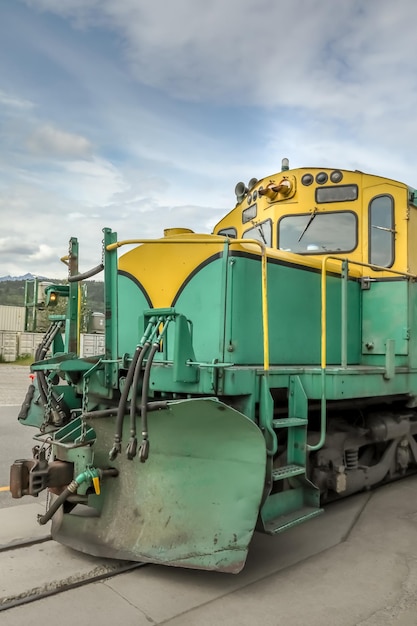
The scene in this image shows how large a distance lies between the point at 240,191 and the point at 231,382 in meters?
3.40

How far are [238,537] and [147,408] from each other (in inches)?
40.2

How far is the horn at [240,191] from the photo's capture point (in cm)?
623

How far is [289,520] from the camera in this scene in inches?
146

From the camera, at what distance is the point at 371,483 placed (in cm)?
532

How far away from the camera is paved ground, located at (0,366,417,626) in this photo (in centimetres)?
304

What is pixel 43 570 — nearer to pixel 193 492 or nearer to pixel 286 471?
pixel 193 492

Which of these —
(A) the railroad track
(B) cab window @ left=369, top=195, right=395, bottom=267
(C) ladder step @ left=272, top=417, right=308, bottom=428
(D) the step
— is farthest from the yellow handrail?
(B) cab window @ left=369, top=195, right=395, bottom=267

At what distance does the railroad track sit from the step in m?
0.97

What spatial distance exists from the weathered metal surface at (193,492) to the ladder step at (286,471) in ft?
1.14

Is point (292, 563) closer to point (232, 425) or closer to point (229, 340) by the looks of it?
point (232, 425)

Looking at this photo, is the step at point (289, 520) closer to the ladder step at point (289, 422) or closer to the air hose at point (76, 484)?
the ladder step at point (289, 422)

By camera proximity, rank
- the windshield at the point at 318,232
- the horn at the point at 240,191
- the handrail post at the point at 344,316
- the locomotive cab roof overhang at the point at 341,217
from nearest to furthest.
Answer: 1. the handrail post at the point at 344,316
2. the locomotive cab roof overhang at the point at 341,217
3. the windshield at the point at 318,232
4. the horn at the point at 240,191

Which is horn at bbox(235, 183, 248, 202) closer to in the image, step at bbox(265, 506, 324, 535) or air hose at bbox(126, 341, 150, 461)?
air hose at bbox(126, 341, 150, 461)

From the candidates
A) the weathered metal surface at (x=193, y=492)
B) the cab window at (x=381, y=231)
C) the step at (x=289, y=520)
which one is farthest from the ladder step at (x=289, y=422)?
the cab window at (x=381, y=231)
